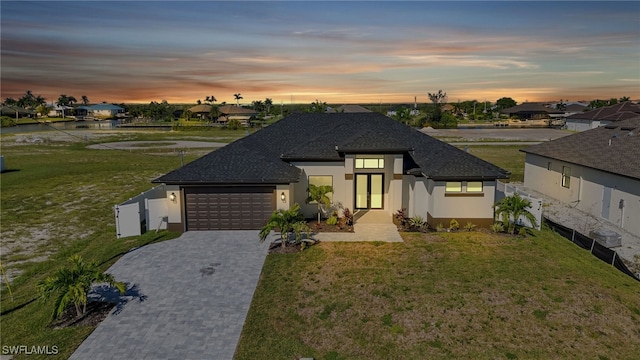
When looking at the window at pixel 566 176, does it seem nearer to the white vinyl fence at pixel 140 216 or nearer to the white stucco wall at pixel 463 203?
the white stucco wall at pixel 463 203

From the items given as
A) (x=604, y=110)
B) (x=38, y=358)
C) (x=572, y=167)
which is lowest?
(x=38, y=358)

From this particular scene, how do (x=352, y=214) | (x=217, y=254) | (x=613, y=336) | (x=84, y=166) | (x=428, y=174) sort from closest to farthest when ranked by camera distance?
1. (x=613, y=336)
2. (x=217, y=254)
3. (x=428, y=174)
4. (x=352, y=214)
5. (x=84, y=166)

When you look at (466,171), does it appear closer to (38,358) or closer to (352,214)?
(352,214)

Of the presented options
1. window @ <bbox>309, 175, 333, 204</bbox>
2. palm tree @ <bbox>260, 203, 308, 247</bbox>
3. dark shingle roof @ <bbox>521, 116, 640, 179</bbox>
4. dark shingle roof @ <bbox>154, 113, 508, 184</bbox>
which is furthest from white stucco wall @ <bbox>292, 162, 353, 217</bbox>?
dark shingle roof @ <bbox>521, 116, 640, 179</bbox>

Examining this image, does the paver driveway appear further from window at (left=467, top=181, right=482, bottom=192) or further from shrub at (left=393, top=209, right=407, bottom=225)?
window at (left=467, top=181, right=482, bottom=192)

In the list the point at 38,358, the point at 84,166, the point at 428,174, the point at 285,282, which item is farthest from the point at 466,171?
the point at 84,166

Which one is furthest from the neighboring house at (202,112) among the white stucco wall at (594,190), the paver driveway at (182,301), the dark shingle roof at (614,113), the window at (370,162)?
the paver driveway at (182,301)

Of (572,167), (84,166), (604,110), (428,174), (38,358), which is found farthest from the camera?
(604,110)

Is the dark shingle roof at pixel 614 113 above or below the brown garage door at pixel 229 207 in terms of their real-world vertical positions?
above
